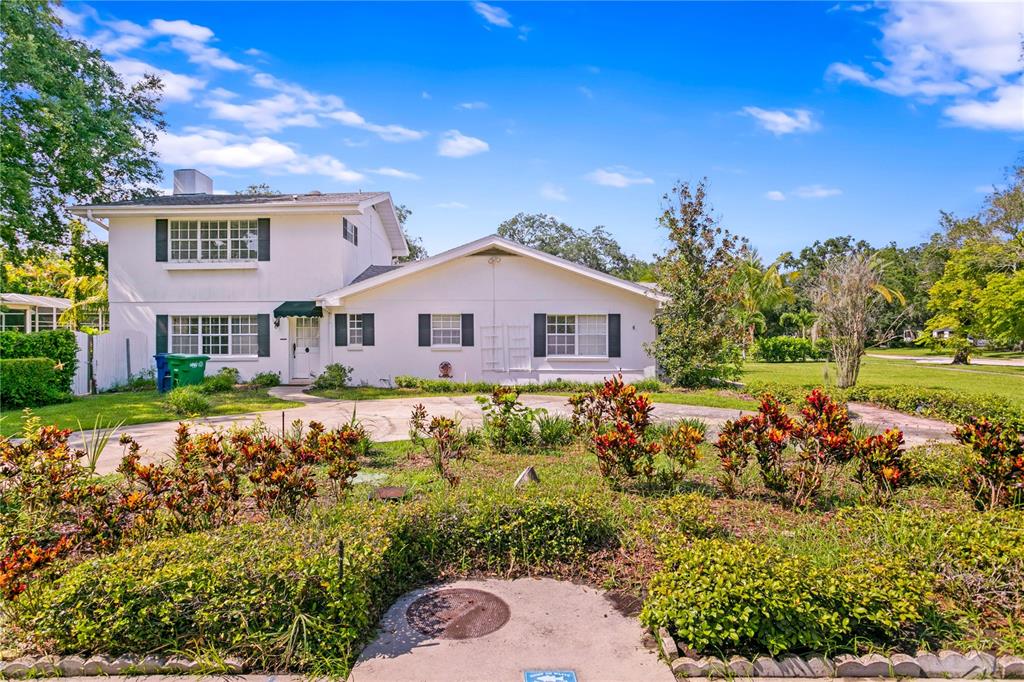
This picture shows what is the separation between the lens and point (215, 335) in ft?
59.0

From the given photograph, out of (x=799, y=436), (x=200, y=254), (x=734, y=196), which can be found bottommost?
(x=799, y=436)

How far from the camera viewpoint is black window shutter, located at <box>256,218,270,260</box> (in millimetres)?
17859

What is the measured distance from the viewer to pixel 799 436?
5340 millimetres

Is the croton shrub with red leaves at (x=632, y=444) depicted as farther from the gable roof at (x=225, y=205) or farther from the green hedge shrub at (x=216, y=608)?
the gable roof at (x=225, y=205)

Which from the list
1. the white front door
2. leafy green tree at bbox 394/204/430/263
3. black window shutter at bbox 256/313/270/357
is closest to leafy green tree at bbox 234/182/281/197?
leafy green tree at bbox 394/204/430/263

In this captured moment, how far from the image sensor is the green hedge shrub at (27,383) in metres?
12.7

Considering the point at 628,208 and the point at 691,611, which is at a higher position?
the point at 628,208

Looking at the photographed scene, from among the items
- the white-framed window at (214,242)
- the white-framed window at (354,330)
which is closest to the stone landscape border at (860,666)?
the white-framed window at (354,330)


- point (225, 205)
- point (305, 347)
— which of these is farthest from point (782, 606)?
point (225, 205)

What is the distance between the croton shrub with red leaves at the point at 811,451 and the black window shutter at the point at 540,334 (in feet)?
39.1

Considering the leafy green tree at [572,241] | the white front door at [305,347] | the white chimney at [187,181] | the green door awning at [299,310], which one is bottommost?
the white front door at [305,347]

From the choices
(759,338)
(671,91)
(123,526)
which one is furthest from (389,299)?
(759,338)

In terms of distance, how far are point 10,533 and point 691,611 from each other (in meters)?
4.79

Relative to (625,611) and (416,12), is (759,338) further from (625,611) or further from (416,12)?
(625,611)
